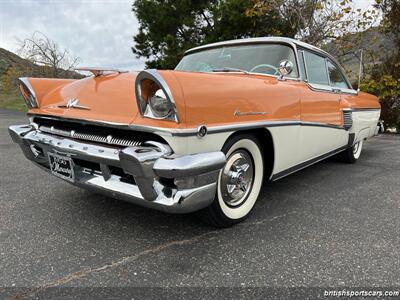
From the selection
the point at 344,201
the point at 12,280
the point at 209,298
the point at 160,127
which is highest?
the point at 160,127

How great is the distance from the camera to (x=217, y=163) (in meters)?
1.98

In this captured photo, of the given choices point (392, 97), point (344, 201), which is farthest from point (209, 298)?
point (392, 97)

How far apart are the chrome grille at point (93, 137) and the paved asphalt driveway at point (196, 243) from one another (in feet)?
2.21

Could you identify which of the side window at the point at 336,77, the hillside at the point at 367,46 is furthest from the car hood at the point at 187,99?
the hillside at the point at 367,46

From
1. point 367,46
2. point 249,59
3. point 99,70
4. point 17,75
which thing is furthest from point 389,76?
point 17,75

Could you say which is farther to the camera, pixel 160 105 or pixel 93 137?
pixel 93 137

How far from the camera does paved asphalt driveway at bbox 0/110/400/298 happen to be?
184 cm

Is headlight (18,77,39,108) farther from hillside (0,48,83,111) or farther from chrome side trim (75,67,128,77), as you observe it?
hillside (0,48,83,111)

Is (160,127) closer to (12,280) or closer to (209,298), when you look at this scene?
(209,298)

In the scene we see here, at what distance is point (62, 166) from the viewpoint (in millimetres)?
2312

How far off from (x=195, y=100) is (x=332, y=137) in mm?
2215

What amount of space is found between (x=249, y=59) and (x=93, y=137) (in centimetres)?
170

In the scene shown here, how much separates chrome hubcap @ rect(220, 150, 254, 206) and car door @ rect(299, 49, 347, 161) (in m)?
0.73

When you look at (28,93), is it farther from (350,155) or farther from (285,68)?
(350,155)
